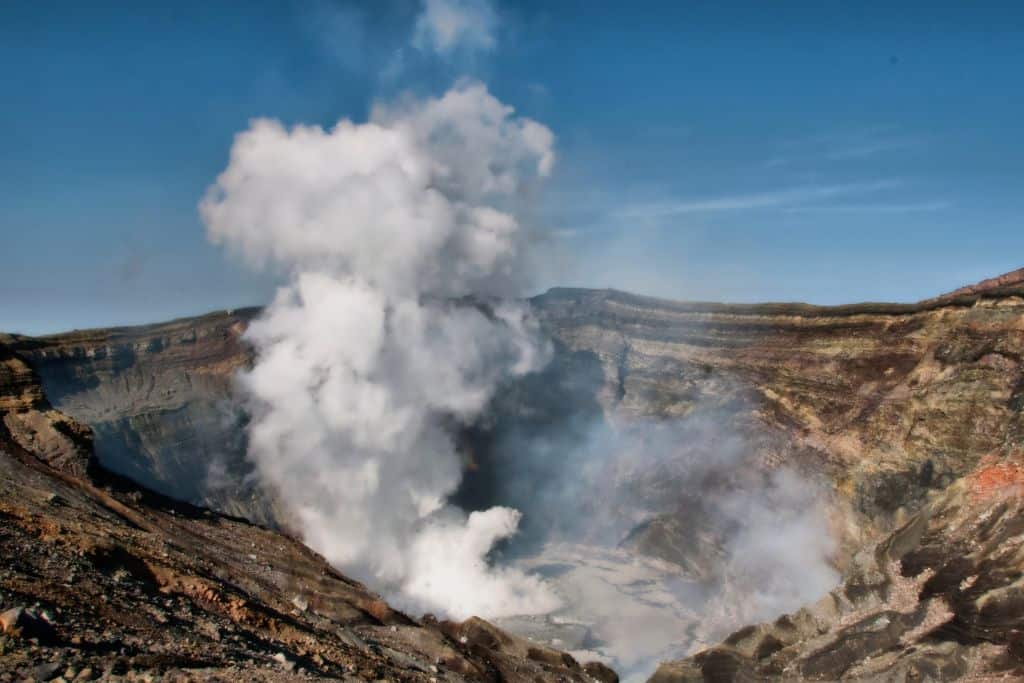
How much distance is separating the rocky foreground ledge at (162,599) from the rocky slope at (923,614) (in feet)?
17.3

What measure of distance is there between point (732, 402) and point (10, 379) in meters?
37.7

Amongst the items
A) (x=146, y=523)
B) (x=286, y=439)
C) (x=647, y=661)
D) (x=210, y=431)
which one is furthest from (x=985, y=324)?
(x=210, y=431)

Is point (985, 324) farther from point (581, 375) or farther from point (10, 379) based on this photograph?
point (10, 379)

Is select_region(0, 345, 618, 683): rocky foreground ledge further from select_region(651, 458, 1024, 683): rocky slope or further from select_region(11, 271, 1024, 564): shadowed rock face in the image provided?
select_region(11, 271, 1024, 564): shadowed rock face

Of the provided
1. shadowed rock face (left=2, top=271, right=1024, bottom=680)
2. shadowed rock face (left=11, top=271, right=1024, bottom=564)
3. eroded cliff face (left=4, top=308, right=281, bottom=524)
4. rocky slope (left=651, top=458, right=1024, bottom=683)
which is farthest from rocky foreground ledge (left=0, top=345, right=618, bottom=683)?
shadowed rock face (left=11, top=271, right=1024, bottom=564)

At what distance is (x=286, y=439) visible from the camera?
4762 cm

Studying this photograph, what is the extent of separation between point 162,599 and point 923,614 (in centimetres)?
2049

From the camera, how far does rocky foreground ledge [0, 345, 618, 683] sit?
11211 mm

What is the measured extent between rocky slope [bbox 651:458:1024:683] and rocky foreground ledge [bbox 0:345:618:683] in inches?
208

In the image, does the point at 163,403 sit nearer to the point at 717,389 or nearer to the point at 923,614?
the point at 717,389

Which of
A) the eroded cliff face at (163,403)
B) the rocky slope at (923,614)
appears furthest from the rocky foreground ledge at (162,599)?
the eroded cliff face at (163,403)

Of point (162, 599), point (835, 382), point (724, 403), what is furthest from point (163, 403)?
point (835, 382)

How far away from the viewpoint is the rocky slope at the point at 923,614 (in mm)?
20562

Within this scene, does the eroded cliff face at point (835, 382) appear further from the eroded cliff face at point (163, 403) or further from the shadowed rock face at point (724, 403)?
the eroded cliff face at point (163, 403)
